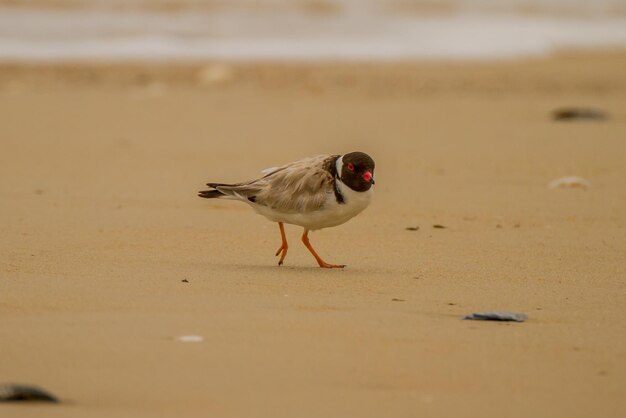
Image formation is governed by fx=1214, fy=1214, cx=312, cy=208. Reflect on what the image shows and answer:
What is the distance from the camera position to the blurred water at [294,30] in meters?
19.2

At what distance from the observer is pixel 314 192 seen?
669cm

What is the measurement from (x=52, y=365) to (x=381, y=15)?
20.3 m

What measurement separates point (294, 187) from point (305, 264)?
0.54 metres

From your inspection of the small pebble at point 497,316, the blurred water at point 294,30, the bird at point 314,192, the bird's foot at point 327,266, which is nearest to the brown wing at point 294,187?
the bird at point 314,192

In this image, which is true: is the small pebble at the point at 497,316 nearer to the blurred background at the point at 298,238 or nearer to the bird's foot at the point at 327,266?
the blurred background at the point at 298,238

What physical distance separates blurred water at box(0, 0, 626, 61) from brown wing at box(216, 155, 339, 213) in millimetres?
11211

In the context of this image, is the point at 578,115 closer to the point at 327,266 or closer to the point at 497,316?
the point at 327,266

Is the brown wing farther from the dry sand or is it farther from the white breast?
the dry sand

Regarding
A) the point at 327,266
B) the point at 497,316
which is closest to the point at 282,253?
the point at 327,266

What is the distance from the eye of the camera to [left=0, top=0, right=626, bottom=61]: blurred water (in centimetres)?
1917

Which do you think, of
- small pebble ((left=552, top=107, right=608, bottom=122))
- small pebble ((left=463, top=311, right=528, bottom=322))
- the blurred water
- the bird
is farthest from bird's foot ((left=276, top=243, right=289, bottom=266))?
the blurred water

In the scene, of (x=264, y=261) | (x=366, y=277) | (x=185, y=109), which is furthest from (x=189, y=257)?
(x=185, y=109)

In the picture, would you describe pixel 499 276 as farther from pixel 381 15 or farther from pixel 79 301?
pixel 381 15

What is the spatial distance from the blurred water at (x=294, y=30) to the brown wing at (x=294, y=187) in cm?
1121
